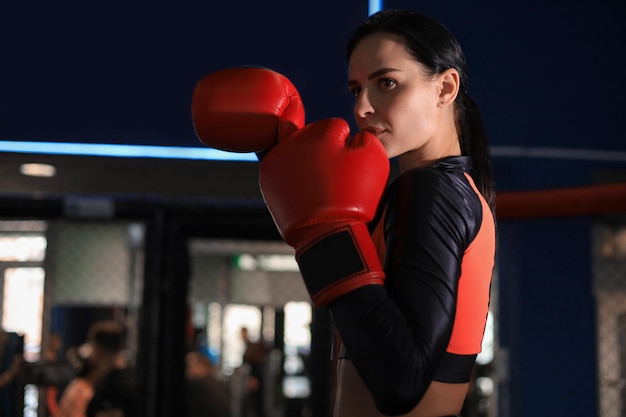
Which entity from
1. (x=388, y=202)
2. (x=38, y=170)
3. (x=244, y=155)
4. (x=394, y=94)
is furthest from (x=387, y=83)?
(x=38, y=170)

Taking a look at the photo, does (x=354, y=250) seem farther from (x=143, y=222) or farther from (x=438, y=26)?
(x=143, y=222)

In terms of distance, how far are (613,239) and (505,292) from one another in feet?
7.01

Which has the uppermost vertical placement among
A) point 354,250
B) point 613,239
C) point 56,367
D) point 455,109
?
point 613,239

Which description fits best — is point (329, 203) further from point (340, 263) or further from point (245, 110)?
point (245, 110)

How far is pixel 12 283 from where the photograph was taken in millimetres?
3352

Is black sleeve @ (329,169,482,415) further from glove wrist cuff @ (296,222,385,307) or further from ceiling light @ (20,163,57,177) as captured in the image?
ceiling light @ (20,163,57,177)

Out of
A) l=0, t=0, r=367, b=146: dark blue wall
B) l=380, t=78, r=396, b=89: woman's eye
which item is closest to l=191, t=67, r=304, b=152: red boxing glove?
l=380, t=78, r=396, b=89: woman's eye

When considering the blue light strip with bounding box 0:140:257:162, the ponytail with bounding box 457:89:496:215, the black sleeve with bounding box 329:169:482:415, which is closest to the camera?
the black sleeve with bounding box 329:169:482:415

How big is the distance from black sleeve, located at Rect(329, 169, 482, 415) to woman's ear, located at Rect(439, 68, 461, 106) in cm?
15

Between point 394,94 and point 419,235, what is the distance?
0.66ft

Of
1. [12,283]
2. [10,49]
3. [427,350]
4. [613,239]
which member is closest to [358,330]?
[427,350]

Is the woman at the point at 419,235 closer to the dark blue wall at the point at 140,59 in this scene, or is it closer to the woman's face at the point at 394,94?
the woman's face at the point at 394,94

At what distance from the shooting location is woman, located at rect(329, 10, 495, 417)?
2.81 feet

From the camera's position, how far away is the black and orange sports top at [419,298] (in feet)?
2.79
